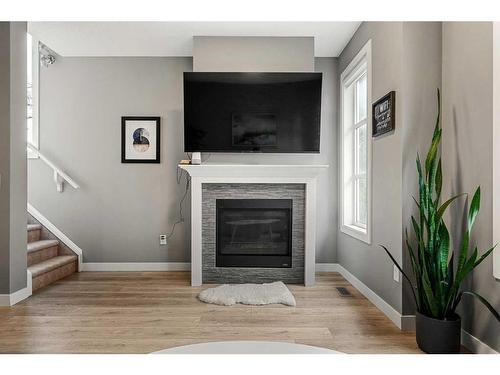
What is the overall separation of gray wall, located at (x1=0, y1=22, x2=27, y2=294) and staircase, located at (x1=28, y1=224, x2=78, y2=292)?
1.12 feet

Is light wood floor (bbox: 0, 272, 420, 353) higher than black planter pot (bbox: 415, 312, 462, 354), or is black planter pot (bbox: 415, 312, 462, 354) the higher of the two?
black planter pot (bbox: 415, 312, 462, 354)

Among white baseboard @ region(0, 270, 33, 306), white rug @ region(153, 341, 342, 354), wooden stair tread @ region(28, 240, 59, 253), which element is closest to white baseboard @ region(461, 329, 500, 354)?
white rug @ region(153, 341, 342, 354)

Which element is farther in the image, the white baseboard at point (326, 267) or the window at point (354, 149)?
the white baseboard at point (326, 267)

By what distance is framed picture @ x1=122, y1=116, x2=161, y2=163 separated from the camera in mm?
4191

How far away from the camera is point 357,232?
3.38m

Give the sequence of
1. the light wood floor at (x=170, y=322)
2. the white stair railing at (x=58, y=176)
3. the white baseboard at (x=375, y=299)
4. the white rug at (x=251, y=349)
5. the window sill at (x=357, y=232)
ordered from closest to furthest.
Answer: the white rug at (x=251, y=349), the light wood floor at (x=170, y=322), the white baseboard at (x=375, y=299), the window sill at (x=357, y=232), the white stair railing at (x=58, y=176)

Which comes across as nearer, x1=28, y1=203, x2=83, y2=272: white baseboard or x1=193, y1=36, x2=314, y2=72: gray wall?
x1=193, y1=36, x2=314, y2=72: gray wall

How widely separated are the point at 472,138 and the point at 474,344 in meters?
1.15

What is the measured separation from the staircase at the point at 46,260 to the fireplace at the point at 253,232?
167cm

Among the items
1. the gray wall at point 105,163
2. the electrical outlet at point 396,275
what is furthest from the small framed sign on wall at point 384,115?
the gray wall at point 105,163

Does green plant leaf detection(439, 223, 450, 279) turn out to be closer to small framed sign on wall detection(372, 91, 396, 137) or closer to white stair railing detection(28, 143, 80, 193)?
small framed sign on wall detection(372, 91, 396, 137)

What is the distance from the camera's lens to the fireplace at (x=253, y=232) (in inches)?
142

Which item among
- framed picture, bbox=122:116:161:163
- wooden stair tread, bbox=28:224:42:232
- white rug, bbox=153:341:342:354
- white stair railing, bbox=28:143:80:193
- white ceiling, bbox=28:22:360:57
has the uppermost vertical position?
white ceiling, bbox=28:22:360:57

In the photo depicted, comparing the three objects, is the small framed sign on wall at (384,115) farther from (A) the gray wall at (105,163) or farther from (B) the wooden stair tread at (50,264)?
(B) the wooden stair tread at (50,264)
